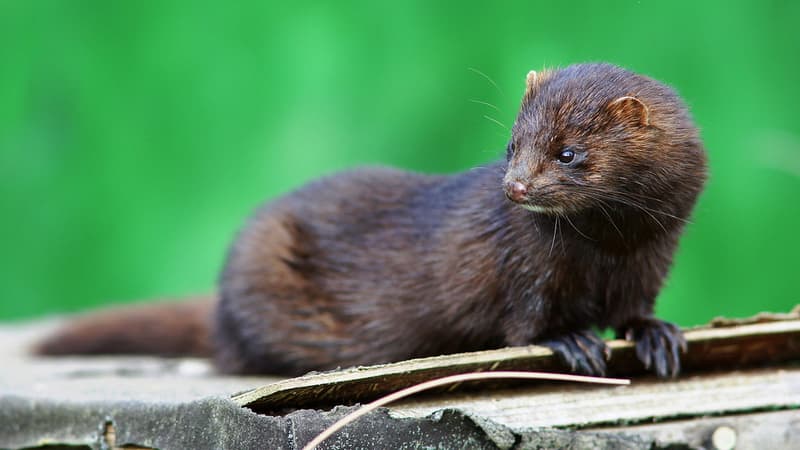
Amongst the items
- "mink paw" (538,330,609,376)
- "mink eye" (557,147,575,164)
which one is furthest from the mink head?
"mink paw" (538,330,609,376)

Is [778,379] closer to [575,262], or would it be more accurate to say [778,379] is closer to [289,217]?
[575,262]

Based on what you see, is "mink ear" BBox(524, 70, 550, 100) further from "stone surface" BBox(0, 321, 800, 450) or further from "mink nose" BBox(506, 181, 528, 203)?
"stone surface" BBox(0, 321, 800, 450)

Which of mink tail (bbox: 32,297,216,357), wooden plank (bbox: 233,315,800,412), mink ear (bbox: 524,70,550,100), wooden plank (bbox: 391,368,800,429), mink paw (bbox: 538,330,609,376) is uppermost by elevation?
mink ear (bbox: 524,70,550,100)

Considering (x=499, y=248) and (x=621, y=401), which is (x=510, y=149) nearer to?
(x=499, y=248)

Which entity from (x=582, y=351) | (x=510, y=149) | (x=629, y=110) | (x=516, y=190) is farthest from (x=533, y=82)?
(x=582, y=351)

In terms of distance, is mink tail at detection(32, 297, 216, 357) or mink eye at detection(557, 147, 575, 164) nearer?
mink eye at detection(557, 147, 575, 164)
